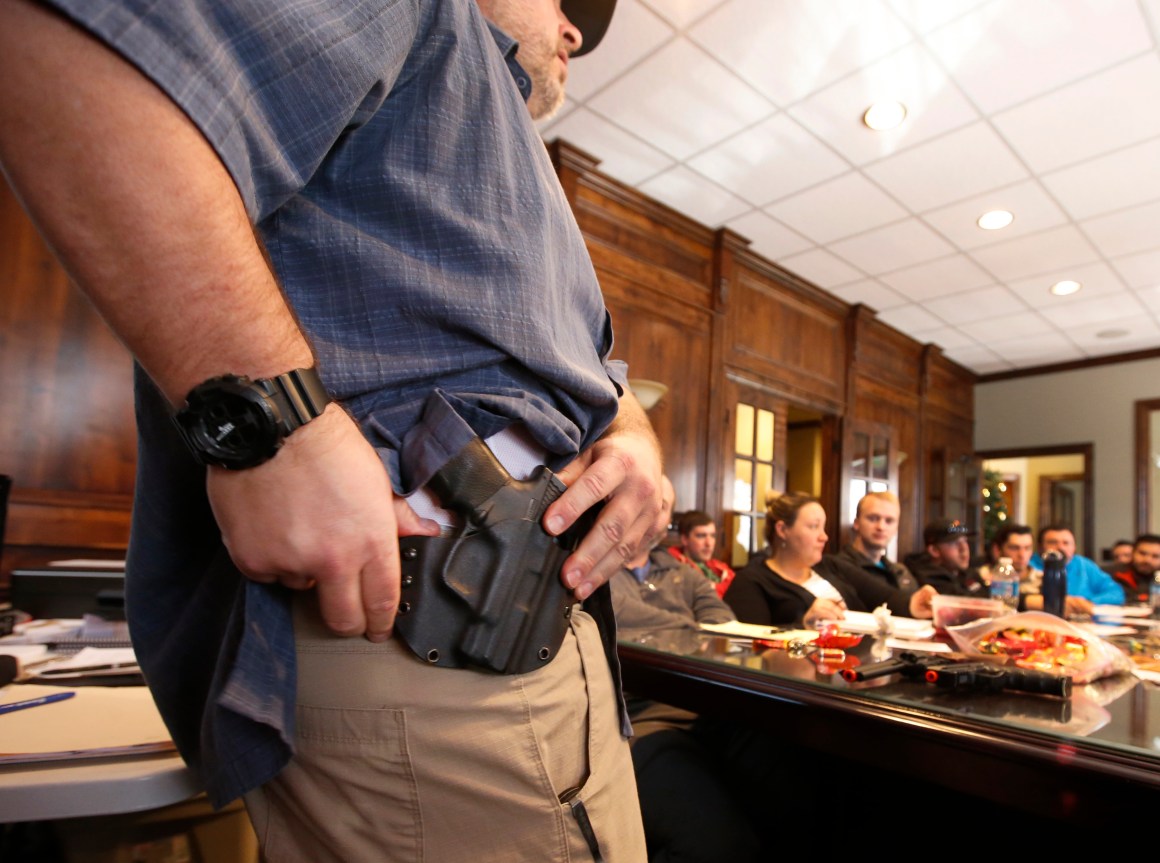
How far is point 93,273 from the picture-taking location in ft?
1.22

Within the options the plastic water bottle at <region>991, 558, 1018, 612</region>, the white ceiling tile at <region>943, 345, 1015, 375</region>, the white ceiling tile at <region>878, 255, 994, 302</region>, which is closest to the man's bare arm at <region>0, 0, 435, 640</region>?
the plastic water bottle at <region>991, 558, 1018, 612</region>

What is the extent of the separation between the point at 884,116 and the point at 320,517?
345 cm

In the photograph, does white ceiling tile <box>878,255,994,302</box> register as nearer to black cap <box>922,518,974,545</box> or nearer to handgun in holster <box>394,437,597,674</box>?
black cap <box>922,518,974,545</box>

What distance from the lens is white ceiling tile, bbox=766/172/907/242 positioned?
375cm

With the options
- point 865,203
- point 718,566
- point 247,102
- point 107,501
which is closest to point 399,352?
point 247,102

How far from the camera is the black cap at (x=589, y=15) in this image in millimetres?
1356

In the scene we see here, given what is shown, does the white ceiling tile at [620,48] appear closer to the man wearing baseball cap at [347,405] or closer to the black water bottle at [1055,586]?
the man wearing baseball cap at [347,405]

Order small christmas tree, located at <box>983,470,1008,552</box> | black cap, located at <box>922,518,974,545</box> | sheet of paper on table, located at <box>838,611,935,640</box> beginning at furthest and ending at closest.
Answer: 1. small christmas tree, located at <box>983,470,1008,552</box>
2. black cap, located at <box>922,518,974,545</box>
3. sheet of paper on table, located at <box>838,611,935,640</box>

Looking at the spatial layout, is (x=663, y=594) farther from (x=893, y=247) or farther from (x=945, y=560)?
(x=893, y=247)

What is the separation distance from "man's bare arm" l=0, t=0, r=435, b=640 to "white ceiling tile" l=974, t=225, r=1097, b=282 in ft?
16.1

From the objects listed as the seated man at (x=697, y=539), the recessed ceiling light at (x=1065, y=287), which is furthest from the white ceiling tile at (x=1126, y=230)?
the seated man at (x=697, y=539)

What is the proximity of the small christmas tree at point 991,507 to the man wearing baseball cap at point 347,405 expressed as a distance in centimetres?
849

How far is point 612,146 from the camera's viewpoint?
11.4 ft

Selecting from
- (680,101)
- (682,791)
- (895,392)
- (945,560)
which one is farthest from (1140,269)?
(682,791)
